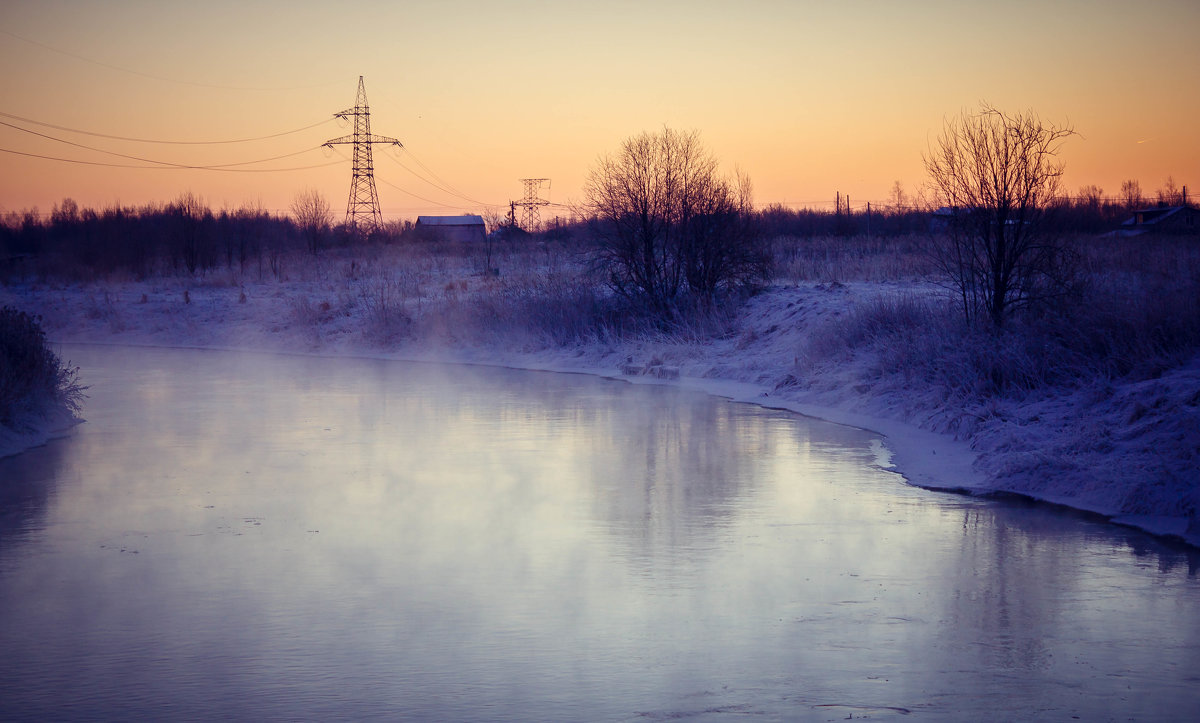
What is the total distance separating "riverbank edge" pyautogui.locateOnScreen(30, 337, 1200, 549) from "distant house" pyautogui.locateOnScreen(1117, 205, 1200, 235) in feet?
76.3

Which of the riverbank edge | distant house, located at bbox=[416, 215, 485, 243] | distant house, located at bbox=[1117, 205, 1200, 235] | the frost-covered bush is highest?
distant house, located at bbox=[416, 215, 485, 243]

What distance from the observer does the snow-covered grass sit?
402 inches

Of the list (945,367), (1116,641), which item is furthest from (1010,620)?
(945,367)

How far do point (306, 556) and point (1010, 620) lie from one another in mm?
4949

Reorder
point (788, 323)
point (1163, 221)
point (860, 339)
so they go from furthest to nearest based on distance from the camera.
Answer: point (1163, 221) < point (788, 323) < point (860, 339)

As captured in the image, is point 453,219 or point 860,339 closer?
point 860,339

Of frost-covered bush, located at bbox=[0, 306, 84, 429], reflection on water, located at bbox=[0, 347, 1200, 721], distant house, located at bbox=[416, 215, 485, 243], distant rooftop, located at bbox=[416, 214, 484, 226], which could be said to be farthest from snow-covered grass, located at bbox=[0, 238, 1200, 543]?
distant rooftop, located at bbox=[416, 214, 484, 226]

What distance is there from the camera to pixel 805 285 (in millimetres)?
27703

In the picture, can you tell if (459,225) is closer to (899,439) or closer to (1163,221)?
(1163,221)

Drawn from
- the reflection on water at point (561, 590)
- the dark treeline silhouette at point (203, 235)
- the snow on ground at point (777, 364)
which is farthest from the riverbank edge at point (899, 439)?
the dark treeline silhouette at point (203, 235)

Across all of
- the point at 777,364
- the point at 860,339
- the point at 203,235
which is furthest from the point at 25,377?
the point at 203,235

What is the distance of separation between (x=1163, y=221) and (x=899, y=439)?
35.0 m

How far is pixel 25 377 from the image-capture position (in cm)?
1383

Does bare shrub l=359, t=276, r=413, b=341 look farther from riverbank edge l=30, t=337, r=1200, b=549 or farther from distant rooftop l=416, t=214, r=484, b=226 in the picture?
distant rooftop l=416, t=214, r=484, b=226
